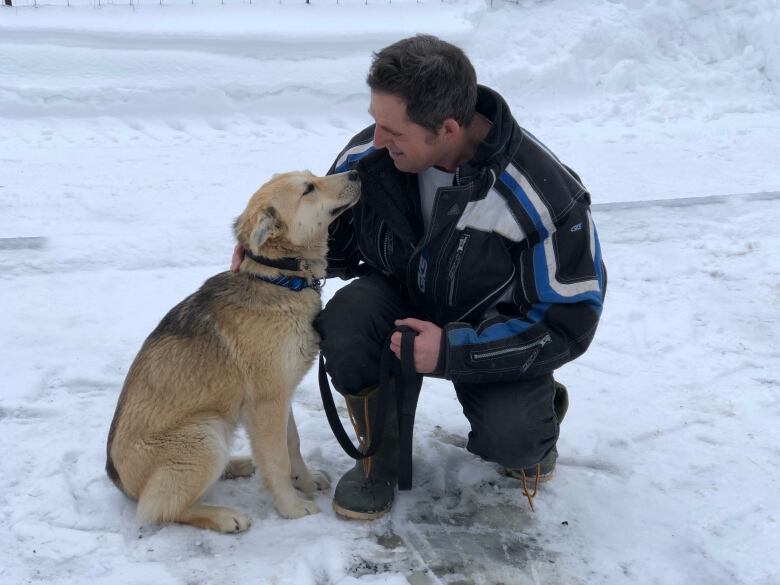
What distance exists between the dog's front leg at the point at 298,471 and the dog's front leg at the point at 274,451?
6.4 inches

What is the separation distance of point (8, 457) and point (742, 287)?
3.98m

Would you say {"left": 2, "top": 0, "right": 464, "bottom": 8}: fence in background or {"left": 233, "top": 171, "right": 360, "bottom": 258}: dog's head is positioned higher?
{"left": 2, "top": 0, "right": 464, "bottom": 8}: fence in background

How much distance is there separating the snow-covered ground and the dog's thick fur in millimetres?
154

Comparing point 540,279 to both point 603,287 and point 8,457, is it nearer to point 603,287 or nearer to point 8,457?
point 603,287

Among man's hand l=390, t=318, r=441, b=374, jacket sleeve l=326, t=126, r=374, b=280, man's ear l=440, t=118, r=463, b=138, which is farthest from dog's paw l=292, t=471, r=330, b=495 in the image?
man's ear l=440, t=118, r=463, b=138

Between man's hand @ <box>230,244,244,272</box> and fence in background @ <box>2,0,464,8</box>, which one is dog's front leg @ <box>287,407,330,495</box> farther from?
fence in background @ <box>2,0,464,8</box>

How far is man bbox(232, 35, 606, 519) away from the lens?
2.78 m

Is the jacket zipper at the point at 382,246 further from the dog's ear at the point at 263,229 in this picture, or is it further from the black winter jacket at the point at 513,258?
the dog's ear at the point at 263,229

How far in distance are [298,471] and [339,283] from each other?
1940 millimetres

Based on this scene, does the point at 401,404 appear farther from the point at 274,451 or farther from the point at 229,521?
the point at 229,521

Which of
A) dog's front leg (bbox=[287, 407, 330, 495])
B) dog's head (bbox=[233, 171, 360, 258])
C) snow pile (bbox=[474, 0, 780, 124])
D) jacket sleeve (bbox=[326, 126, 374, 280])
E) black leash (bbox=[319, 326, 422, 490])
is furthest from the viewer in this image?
snow pile (bbox=[474, 0, 780, 124])

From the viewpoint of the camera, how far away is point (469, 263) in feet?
9.48

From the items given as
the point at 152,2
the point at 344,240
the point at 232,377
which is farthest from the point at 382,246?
the point at 152,2

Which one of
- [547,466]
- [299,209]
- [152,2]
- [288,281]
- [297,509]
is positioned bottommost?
[297,509]
